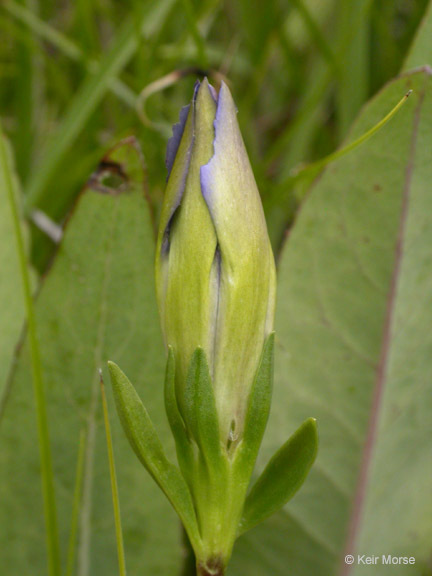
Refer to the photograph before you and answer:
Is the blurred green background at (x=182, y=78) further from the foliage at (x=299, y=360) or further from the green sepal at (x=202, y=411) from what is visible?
the green sepal at (x=202, y=411)

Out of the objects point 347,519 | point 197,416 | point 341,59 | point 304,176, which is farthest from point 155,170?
point 197,416

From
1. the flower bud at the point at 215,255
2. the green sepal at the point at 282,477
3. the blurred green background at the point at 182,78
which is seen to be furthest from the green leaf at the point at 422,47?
the green sepal at the point at 282,477

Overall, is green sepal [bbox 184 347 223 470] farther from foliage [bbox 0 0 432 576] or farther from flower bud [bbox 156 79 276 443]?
foliage [bbox 0 0 432 576]

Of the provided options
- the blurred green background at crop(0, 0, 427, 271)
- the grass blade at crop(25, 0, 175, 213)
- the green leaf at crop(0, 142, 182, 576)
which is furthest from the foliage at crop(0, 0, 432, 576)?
the grass blade at crop(25, 0, 175, 213)

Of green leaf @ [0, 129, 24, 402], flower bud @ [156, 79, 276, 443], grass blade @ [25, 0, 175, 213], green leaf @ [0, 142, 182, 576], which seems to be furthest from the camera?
grass blade @ [25, 0, 175, 213]

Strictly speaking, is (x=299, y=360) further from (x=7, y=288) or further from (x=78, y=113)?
(x=78, y=113)

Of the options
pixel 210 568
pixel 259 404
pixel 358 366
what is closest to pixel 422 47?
pixel 358 366
